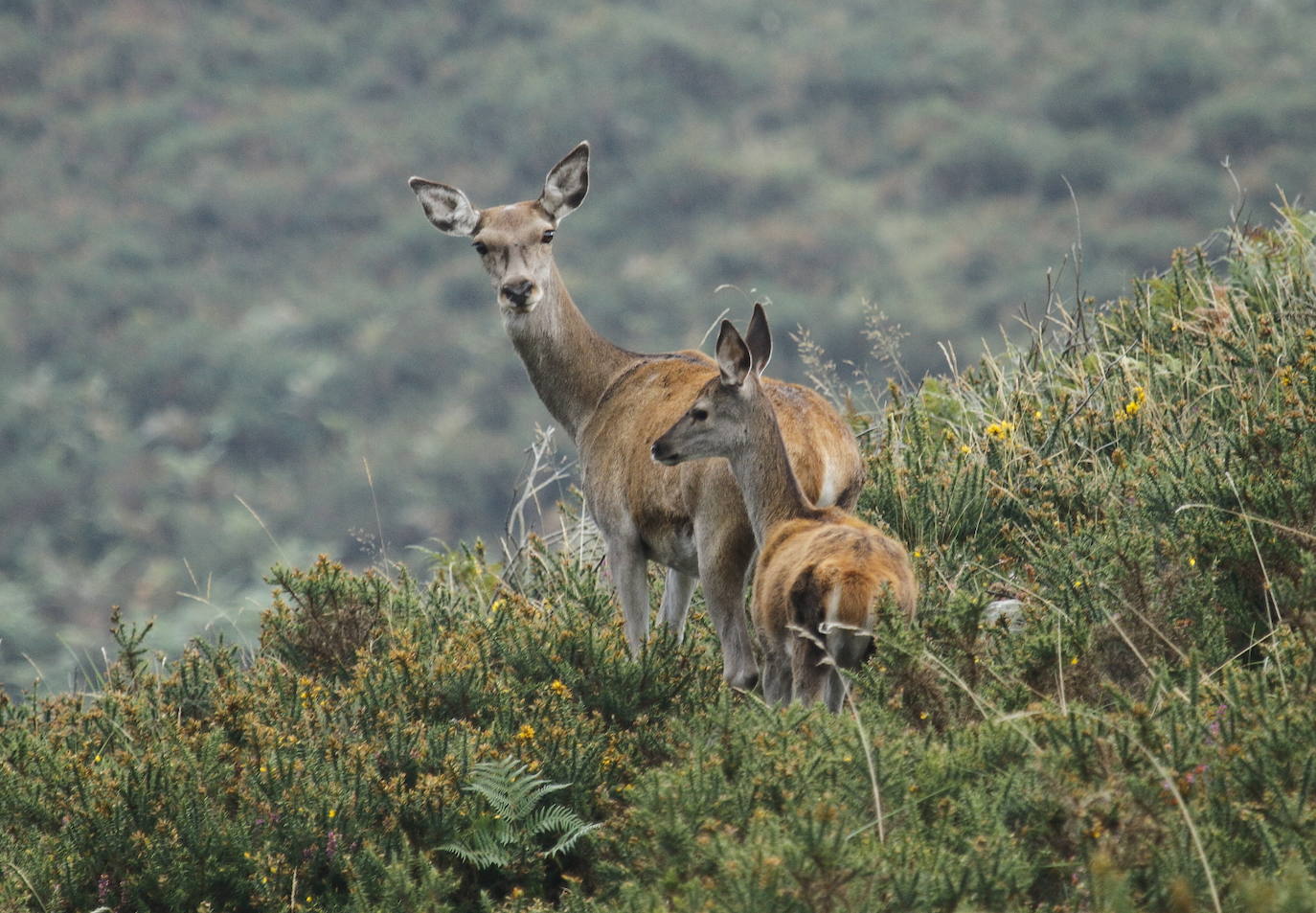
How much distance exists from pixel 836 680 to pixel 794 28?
63975 mm

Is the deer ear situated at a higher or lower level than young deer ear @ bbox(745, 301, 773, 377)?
higher

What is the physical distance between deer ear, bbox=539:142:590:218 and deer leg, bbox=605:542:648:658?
7.62 ft

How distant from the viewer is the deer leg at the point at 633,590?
7062mm

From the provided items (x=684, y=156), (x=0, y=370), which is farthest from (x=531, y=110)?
(x=0, y=370)

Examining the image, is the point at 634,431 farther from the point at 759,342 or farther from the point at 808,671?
the point at 808,671

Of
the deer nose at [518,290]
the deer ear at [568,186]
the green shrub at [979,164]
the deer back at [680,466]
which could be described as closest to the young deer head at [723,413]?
the deer back at [680,466]

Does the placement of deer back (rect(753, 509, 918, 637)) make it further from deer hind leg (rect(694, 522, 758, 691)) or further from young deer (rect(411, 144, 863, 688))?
young deer (rect(411, 144, 863, 688))

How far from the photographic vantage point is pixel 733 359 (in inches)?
262

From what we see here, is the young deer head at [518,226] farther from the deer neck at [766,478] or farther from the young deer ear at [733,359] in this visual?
the deer neck at [766,478]

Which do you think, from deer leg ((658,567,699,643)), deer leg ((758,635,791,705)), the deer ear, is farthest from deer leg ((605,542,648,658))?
the deer ear

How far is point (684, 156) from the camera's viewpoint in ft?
194

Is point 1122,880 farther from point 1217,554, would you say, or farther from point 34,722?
point 34,722

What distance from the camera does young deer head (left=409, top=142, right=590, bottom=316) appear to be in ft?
26.9

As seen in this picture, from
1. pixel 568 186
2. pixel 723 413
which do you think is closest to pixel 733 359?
pixel 723 413
